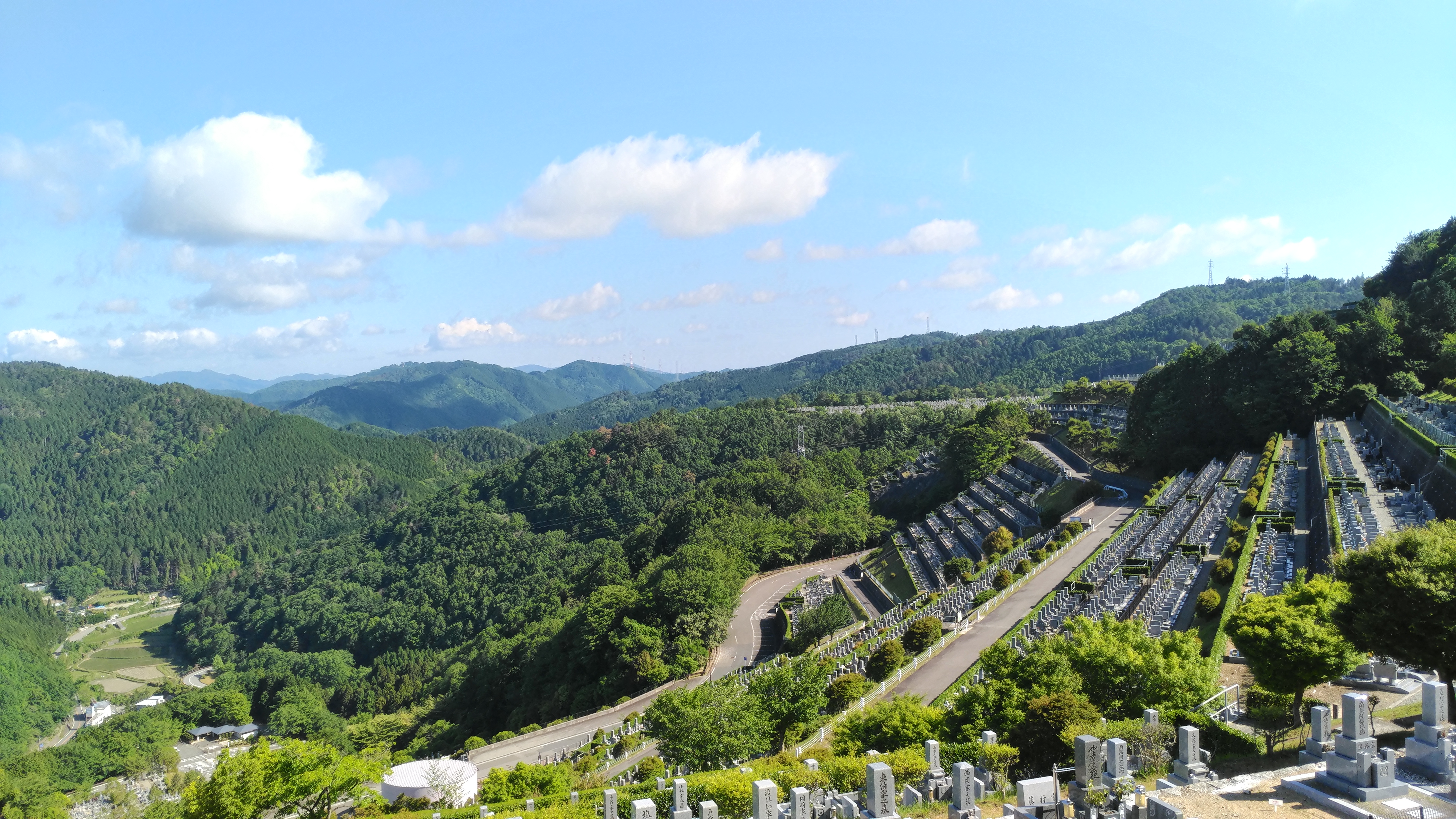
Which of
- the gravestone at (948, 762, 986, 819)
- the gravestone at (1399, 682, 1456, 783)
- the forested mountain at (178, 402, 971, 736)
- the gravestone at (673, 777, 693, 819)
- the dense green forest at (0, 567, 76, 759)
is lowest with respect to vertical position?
the dense green forest at (0, 567, 76, 759)

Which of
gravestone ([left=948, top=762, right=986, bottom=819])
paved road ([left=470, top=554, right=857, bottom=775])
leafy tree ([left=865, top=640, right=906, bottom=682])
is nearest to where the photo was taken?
gravestone ([left=948, top=762, right=986, bottom=819])

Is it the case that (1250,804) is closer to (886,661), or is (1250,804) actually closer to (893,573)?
(886,661)

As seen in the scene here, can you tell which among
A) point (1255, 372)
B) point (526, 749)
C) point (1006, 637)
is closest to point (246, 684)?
point (526, 749)

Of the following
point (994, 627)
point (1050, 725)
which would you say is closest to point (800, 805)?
point (1050, 725)

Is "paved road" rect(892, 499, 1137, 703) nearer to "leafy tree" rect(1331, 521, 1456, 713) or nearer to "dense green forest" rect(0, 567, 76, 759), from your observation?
"leafy tree" rect(1331, 521, 1456, 713)

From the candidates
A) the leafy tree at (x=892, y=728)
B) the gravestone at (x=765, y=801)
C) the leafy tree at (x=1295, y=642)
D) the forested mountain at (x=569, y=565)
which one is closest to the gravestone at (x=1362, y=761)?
the leafy tree at (x=1295, y=642)

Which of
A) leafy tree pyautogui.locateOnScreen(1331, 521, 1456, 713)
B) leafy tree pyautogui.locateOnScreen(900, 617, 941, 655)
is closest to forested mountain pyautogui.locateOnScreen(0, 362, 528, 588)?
leafy tree pyautogui.locateOnScreen(900, 617, 941, 655)
